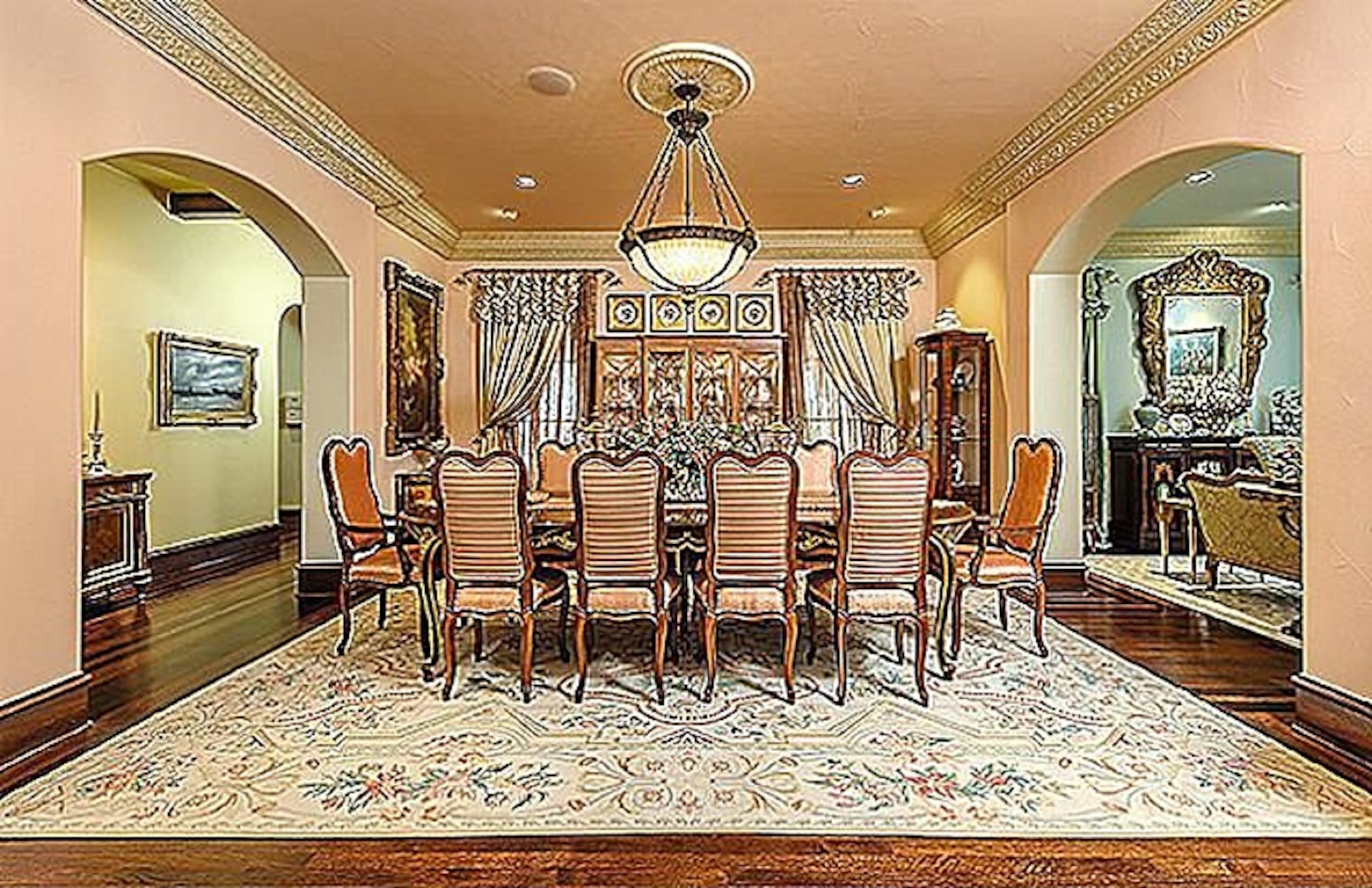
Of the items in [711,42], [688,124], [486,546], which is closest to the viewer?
[486,546]

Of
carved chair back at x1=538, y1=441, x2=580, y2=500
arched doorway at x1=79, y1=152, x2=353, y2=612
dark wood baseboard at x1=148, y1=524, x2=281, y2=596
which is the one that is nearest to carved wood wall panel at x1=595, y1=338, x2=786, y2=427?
carved chair back at x1=538, y1=441, x2=580, y2=500

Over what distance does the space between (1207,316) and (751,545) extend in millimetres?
7047

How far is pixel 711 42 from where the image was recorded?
4.42m

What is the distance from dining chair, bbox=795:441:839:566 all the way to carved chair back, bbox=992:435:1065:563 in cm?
96

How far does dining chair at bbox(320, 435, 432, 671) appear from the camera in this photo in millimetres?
4793

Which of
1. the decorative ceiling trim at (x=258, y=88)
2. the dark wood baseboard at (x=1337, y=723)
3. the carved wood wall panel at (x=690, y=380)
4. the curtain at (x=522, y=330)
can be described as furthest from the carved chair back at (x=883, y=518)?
the curtain at (x=522, y=330)

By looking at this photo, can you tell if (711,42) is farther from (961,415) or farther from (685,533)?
(961,415)

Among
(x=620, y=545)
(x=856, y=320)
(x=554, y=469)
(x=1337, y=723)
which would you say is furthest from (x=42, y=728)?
(x=856, y=320)

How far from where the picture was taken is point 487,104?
17.3 feet

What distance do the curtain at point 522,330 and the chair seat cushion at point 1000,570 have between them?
527 cm

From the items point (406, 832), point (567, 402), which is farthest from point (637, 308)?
point (406, 832)

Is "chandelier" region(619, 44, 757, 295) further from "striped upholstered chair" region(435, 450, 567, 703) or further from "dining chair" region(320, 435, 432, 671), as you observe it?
"dining chair" region(320, 435, 432, 671)

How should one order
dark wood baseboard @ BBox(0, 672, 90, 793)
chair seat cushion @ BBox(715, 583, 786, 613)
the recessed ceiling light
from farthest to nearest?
the recessed ceiling light < chair seat cushion @ BBox(715, 583, 786, 613) < dark wood baseboard @ BBox(0, 672, 90, 793)

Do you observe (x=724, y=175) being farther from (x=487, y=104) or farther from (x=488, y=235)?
(x=488, y=235)
